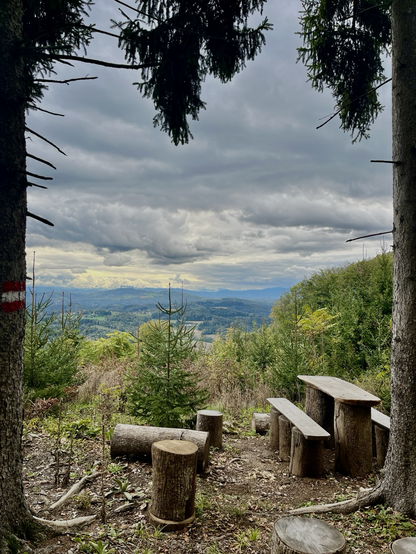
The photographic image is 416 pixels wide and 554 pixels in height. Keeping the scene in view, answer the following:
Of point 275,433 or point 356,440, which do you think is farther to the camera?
point 275,433

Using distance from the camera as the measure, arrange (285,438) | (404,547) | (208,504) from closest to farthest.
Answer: (404,547)
(208,504)
(285,438)

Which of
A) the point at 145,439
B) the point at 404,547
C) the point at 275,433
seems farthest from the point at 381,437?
the point at 145,439

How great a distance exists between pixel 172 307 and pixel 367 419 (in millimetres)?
3578

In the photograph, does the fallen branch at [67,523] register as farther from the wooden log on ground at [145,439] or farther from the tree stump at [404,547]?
the tree stump at [404,547]

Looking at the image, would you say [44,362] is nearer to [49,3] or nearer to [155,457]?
[155,457]

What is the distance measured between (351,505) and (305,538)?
178 cm

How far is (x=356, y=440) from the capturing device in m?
4.98

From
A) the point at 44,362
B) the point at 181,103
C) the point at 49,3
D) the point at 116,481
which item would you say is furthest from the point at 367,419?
the point at 44,362

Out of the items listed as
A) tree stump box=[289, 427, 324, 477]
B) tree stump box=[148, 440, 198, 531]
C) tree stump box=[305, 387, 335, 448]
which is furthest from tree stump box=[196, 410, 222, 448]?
tree stump box=[148, 440, 198, 531]

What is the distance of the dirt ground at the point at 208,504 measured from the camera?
129 inches

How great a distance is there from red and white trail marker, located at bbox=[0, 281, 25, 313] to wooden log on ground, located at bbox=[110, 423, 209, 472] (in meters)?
3.00

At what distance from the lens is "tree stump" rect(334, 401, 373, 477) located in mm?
4969

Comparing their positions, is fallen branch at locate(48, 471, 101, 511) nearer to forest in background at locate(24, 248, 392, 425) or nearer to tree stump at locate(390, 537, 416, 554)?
forest in background at locate(24, 248, 392, 425)

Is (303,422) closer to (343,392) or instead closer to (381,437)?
(343,392)
